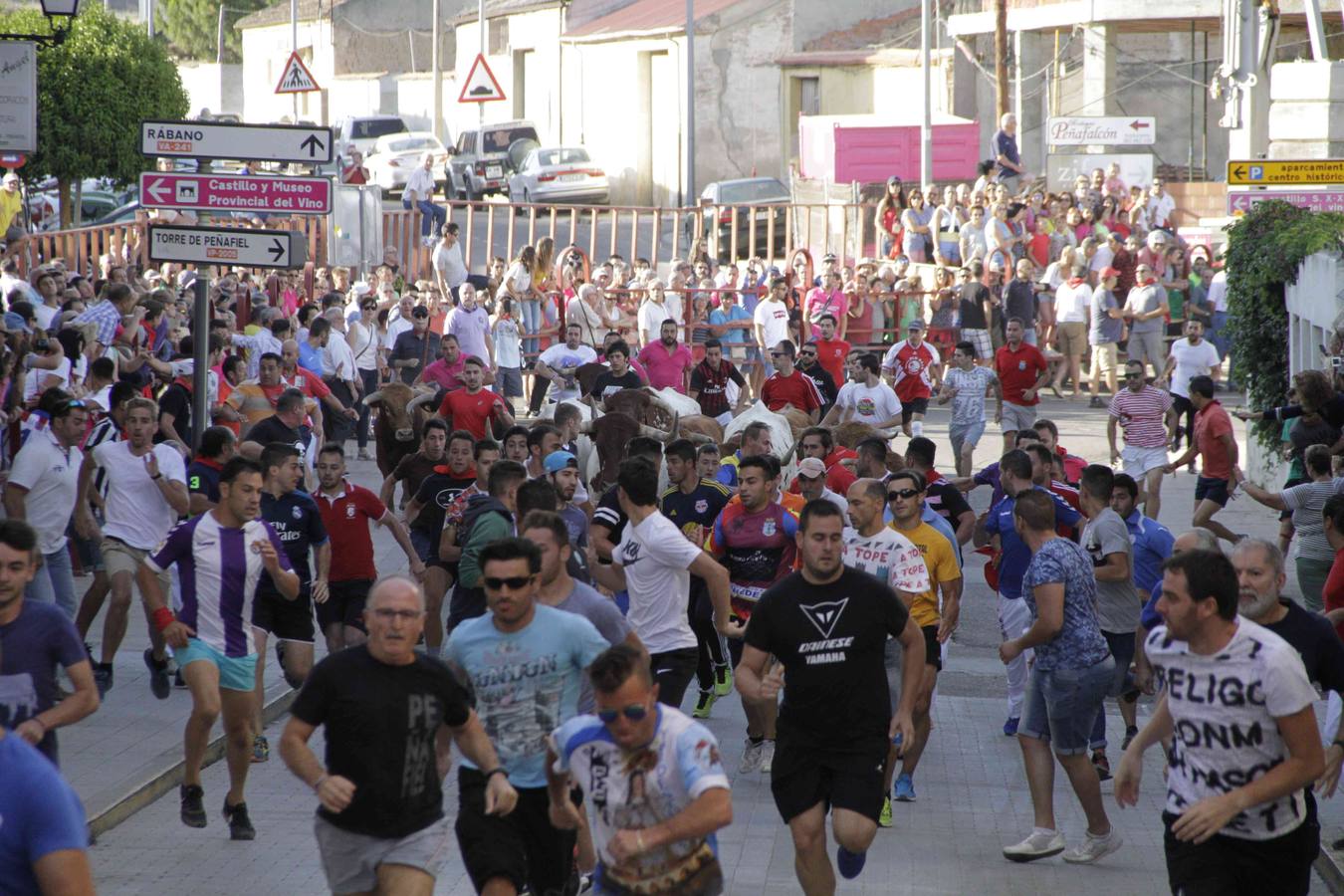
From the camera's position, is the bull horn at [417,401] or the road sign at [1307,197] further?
the road sign at [1307,197]

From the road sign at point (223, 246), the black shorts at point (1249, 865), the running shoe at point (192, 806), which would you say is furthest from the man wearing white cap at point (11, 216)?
the black shorts at point (1249, 865)

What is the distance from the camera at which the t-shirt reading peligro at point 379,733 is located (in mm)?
5918

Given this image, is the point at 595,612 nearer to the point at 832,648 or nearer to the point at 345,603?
the point at 832,648

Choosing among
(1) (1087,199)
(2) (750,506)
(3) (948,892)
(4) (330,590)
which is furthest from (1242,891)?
(1) (1087,199)

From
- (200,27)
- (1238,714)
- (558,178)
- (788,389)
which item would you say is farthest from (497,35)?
(1238,714)

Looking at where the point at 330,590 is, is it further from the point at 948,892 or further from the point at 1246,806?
the point at 1246,806

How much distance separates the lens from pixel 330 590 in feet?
35.1

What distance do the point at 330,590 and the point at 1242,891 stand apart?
616cm

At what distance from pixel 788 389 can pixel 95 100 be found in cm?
1844

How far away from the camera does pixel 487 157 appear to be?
152 feet

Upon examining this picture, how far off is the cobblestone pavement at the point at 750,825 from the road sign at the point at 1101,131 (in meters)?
25.5

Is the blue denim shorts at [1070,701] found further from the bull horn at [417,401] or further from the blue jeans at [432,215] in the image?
the blue jeans at [432,215]

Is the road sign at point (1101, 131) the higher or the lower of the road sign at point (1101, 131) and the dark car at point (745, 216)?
the higher

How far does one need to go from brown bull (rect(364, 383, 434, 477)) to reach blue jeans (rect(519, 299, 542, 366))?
8732 millimetres
